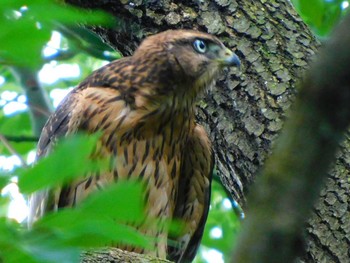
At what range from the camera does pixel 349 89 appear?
1371 millimetres

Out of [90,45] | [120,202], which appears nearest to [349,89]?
[120,202]

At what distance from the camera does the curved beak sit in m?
4.39

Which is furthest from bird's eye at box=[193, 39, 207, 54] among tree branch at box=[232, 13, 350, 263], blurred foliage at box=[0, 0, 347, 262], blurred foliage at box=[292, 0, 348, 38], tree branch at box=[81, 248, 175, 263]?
tree branch at box=[232, 13, 350, 263]

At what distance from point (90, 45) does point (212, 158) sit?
1848 mm

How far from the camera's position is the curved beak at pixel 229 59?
4.39 metres

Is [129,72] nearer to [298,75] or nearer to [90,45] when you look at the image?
[298,75]

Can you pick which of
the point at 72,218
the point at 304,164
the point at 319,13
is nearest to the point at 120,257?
the point at 72,218

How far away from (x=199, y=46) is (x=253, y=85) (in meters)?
0.41

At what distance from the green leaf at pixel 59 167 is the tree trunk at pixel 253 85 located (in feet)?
7.93

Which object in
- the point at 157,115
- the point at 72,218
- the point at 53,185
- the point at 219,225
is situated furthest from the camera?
the point at 219,225

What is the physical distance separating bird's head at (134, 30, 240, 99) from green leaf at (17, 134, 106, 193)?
282 cm

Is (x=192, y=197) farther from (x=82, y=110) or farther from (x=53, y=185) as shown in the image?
(x=53, y=185)

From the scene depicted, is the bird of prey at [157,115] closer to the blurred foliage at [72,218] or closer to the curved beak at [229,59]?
the curved beak at [229,59]

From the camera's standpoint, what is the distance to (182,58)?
15.9ft
